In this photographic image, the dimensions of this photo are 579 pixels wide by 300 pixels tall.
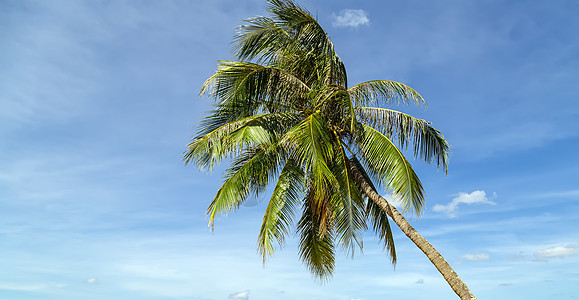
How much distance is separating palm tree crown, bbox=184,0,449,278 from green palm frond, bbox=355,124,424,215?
2 centimetres

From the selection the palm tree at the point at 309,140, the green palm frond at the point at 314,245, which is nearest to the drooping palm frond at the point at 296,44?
the palm tree at the point at 309,140

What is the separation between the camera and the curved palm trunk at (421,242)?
9.04m

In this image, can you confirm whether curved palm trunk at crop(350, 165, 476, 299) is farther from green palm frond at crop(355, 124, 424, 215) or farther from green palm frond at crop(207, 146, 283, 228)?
green palm frond at crop(207, 146, 283, 228)

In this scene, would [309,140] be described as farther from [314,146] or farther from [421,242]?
[421,242]

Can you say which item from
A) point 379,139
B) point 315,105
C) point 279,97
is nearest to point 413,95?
point 379,139

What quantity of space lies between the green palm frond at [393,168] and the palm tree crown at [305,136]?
22 millimetres

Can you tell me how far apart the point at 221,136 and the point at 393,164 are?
3738 mm

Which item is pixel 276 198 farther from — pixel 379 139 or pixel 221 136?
pixel 379 139

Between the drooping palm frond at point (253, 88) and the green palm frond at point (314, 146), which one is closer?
the green palm frond at point (314, 146)

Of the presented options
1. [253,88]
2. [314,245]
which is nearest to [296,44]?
[253,88]

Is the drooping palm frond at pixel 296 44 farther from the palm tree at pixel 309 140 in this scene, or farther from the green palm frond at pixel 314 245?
the green palm frond at pixel 314 245

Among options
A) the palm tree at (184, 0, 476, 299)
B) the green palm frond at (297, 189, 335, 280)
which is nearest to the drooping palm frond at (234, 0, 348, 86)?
the palm tree at (184, 0, 476, 299)

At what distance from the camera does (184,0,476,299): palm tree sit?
962 cm

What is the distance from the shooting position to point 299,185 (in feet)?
34.5
